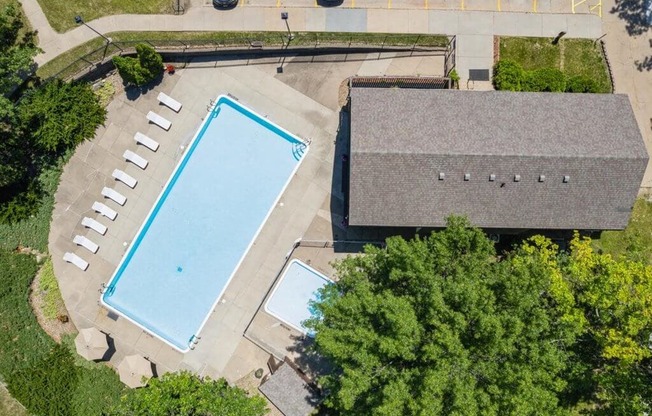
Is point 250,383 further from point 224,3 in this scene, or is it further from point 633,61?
point 633,61

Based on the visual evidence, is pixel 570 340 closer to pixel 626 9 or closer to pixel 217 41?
pixel 626 9

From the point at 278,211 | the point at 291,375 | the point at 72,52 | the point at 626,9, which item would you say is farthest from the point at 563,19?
the point at 72,52

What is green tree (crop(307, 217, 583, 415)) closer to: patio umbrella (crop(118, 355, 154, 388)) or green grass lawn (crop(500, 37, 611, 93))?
patio umbrella (crop(118, 355, 154, 388))

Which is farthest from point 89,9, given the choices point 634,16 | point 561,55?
point 634,16

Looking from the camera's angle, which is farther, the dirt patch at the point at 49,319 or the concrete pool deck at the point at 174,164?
the dirt patch at the point at 49,319

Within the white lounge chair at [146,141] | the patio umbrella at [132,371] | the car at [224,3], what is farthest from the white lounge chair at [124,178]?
the car at [224,3]

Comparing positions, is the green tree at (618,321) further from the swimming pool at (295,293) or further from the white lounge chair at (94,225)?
the white lounge chair at (94,225)

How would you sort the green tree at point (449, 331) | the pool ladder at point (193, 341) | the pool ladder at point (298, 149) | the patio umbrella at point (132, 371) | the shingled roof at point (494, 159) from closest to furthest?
1. the green tree at point (449, 331)
2. the shingled roof at point (494, 159)
3. the patio umbrella at point (132, 371)
4. the pool ladder at point (193, 341)
5. the pool ladder at point (298, 149)
